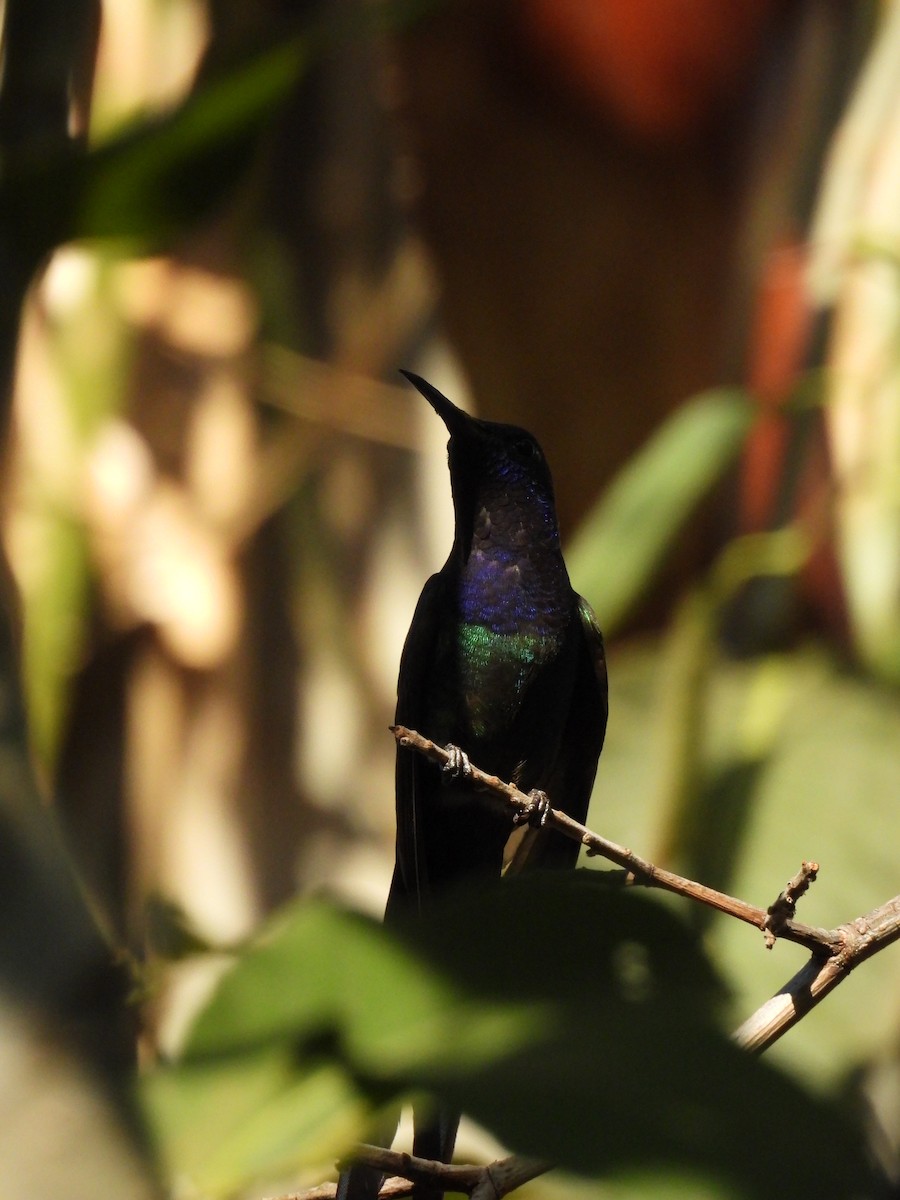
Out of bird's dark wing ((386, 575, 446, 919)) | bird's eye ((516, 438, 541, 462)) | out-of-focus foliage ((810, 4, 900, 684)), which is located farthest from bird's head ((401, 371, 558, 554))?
out-of-focus foliage ((810, 4, 900, 684))

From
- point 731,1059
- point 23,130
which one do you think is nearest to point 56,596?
point 23,130

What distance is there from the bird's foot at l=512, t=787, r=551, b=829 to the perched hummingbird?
5 cm

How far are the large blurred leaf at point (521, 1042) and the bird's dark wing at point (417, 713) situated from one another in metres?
0.49

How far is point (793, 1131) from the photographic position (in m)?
0.66

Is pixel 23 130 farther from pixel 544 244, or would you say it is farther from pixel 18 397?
pixel 544 244

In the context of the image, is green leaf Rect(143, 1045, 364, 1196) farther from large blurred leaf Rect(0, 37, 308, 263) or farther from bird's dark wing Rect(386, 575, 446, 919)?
large blurred leaf Rect(0, 37, 308, 263)

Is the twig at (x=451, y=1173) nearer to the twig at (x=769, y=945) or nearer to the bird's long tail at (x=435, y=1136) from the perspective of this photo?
the twig at (x=769, y=945)

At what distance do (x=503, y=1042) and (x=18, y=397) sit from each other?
2835 millimetres

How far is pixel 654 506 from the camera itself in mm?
2322

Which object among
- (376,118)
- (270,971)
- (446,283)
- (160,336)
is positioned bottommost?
(270,971)

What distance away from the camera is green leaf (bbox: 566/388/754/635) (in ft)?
7.38

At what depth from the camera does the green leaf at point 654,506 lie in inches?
88.5

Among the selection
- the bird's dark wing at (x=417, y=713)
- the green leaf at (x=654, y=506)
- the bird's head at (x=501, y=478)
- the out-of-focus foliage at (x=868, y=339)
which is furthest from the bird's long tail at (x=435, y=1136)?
the out-of-focus foliage at (x=868, y=339)

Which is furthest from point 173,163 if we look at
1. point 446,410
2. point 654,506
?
point 654,506
